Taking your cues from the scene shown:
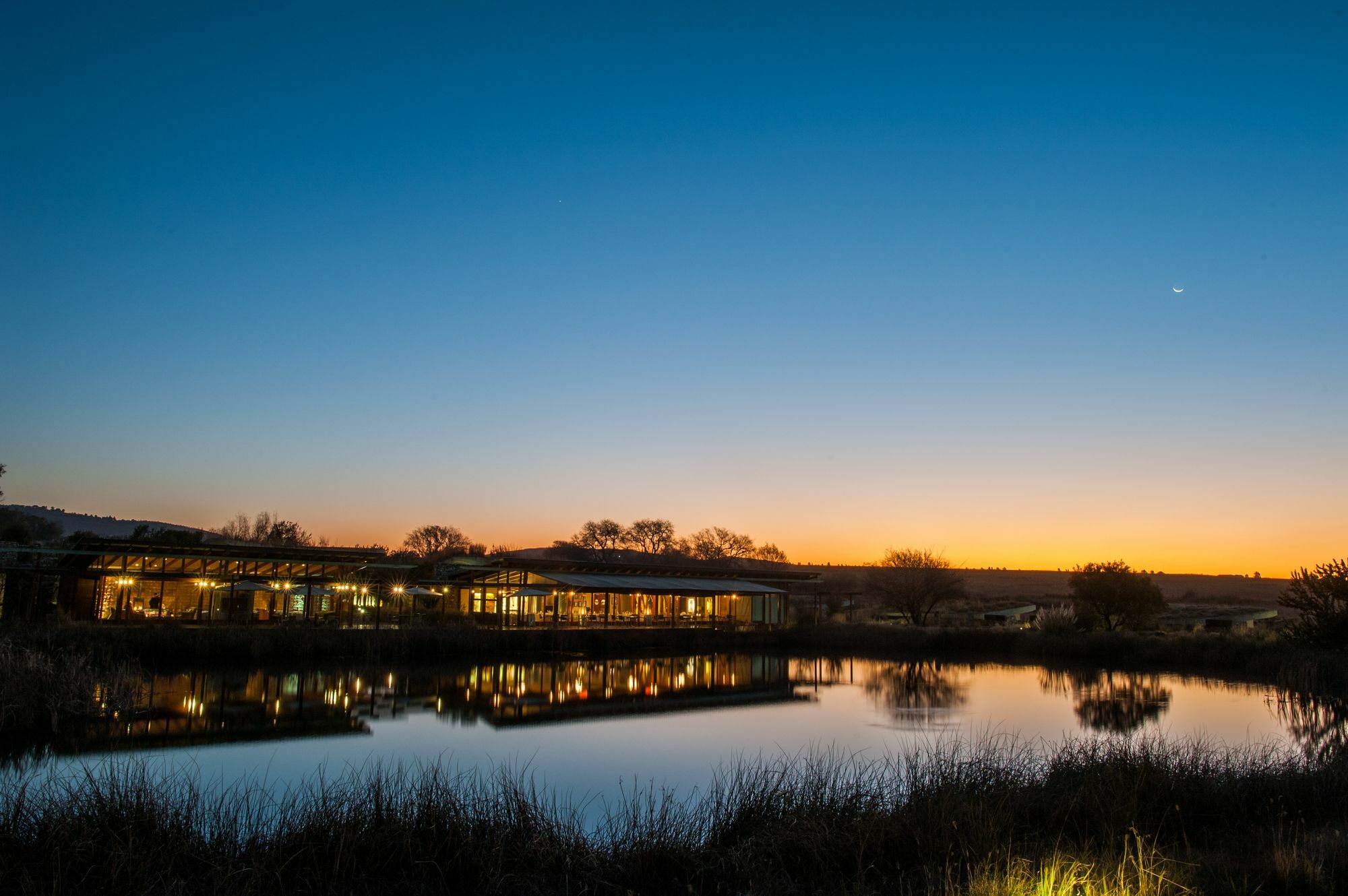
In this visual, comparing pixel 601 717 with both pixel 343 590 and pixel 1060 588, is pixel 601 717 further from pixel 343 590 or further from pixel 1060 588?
pixel 1060 588

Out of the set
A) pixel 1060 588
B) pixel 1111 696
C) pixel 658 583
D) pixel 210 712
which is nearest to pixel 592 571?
pixel 658 583

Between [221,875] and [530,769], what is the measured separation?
20.6 feet

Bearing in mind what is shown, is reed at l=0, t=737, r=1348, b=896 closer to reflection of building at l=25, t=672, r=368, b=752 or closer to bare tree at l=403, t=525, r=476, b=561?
reflection of building at l=25, t=672, r=368, b=752

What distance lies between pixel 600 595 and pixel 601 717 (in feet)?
68.5

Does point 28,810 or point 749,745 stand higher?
point 28,810

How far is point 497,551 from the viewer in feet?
275

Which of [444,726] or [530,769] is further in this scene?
[444,726]

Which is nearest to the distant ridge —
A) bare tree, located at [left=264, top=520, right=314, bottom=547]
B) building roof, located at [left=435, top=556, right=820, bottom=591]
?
bare tree, located at [left=264, top=520, right=314, bottom=547]

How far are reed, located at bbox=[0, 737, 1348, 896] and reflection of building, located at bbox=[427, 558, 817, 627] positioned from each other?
25.1 metres

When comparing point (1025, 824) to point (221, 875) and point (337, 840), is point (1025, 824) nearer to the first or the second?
point (337, 840)

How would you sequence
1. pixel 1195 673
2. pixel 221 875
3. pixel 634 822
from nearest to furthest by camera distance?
1. pixel 221 875
2. pixel 634 822
3. pixel 1195 673

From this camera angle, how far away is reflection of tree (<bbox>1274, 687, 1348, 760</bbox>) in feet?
44.9

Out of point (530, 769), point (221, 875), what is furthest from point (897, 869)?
point (530, 769)

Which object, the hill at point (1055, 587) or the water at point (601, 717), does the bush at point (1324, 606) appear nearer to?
the water at point (601, 717)
